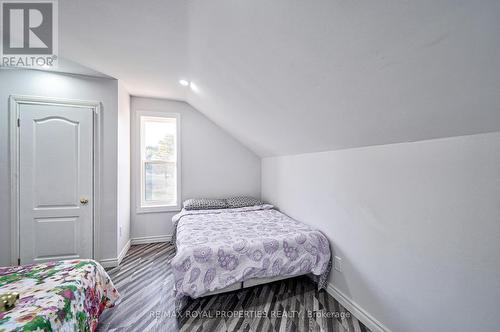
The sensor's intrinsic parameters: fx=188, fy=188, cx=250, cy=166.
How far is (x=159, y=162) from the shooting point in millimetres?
3418

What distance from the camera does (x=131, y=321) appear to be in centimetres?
162

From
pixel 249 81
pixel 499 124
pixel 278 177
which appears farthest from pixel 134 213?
pixel 499 124

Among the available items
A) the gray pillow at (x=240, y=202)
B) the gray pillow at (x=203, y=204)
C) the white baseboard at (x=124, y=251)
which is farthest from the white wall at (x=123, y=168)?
the gray pillow at (x=240, y=202)

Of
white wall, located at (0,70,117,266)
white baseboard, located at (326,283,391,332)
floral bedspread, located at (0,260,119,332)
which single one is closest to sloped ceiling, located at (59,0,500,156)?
white wall, located at (0,70,117,266)

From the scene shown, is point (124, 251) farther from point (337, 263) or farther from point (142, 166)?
point (337, 263)

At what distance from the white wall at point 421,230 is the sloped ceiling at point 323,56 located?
0.16 metres

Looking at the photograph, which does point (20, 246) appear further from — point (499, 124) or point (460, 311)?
point (499, 124)

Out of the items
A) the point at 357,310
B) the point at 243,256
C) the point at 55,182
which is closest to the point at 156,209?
the point at 55,182

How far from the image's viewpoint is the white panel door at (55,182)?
225 cm

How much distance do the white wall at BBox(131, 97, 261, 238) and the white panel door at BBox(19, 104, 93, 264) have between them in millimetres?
818

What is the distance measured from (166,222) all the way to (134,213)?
54 cm

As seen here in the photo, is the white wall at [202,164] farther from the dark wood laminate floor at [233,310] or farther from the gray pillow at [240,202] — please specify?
the dark wood laminate floor at [233,310]

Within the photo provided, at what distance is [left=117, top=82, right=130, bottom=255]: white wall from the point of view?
2.62 metres

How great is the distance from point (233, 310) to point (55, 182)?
8.48 feet
